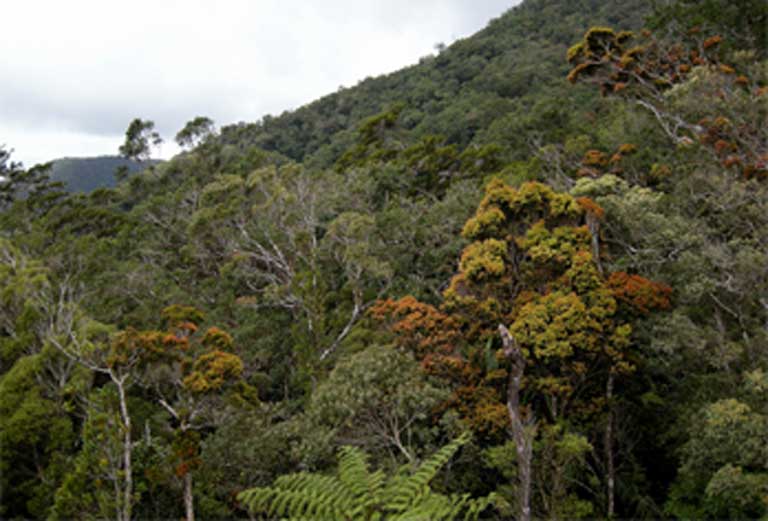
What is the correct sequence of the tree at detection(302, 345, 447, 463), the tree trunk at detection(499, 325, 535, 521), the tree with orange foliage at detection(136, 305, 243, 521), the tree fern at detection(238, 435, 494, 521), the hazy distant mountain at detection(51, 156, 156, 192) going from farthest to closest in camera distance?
the hazy distant mountain at detection(51, 156, 156, 192), the tree with orange foliage at detection(136, 305, 243, 521), the tree at detection(302, 345, 447, 463), the tree trunk at detection(499, 325, 535, 521), the tree fern at detection(238, 435, 494, 521)

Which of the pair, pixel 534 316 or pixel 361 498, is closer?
pixel 361 498

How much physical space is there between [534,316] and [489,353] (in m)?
1.29

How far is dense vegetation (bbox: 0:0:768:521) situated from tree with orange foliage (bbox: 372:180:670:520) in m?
0.05

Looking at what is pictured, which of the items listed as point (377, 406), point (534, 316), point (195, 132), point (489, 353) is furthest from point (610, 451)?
point (195, 132)

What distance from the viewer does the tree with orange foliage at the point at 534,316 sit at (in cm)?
984

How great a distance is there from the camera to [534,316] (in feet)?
32.6

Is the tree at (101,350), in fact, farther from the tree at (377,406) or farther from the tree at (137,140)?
the tree at (137,140)

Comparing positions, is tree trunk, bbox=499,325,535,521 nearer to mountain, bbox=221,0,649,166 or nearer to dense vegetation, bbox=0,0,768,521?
dense vegetation, bbox=0,0,768,521

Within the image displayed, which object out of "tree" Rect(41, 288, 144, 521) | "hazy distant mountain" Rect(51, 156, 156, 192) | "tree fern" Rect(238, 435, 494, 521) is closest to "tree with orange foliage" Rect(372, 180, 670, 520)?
"tree fern" Rect(238, 435, 494, 521)

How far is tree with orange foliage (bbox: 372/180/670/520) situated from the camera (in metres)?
9.84

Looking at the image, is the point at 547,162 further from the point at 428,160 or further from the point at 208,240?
the point at 208,240

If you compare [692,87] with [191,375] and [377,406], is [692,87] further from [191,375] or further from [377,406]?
[191,375]

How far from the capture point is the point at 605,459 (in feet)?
37.0

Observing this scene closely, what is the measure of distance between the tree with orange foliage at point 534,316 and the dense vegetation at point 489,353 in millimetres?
50
